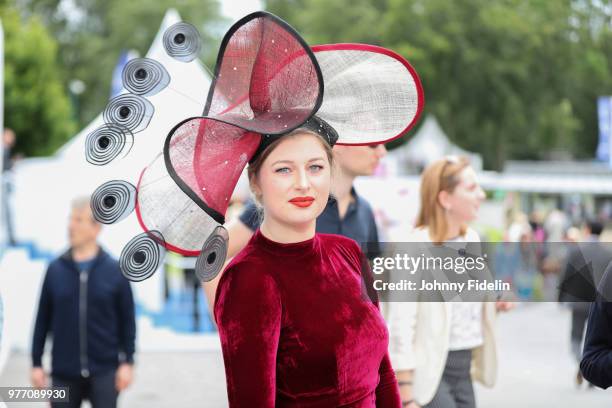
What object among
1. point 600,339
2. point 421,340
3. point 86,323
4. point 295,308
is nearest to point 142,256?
point 295,308

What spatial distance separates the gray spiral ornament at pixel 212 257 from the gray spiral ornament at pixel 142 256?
0.12 metres

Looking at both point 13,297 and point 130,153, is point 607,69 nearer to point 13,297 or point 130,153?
point 13,297

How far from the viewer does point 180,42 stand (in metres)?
2.32

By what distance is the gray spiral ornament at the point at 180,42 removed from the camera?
7.59 feet

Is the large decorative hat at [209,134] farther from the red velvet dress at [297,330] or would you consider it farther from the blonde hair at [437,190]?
the blonde hair at [437,190]

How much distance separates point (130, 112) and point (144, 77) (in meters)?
0.11

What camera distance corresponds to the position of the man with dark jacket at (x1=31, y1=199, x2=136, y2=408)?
4.36 m

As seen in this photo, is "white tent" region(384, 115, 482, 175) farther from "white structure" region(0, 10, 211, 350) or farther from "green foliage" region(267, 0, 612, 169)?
"white structure" region(0, 10, 211, 350)

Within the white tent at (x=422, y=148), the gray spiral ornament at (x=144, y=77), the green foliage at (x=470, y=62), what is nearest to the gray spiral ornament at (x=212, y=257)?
the gray spiral ornament at (x=144, y=77)

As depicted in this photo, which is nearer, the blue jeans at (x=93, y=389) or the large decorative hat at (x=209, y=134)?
the large decorative hat at (x=209, y=134)

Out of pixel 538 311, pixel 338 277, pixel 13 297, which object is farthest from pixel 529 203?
pixel 338 277

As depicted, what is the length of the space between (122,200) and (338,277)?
0.59 meters

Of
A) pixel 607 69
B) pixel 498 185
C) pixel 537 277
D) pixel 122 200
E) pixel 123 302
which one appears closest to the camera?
pixel 122 200

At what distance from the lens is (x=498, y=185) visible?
21062 millimetres
